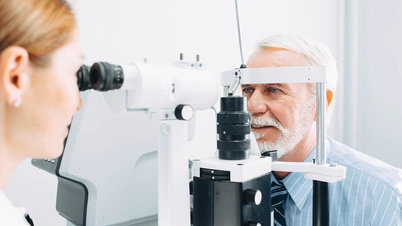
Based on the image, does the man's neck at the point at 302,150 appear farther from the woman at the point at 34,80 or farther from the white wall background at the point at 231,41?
the woman at the point at 34,80

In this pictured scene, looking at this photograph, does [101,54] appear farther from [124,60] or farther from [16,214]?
[16,214]

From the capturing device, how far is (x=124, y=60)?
4.85 feet

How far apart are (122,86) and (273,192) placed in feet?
2.30

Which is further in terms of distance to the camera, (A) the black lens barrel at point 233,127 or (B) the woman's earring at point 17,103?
(A) the black lens barrel at point 233,127

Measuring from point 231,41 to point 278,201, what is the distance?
3.29 ft

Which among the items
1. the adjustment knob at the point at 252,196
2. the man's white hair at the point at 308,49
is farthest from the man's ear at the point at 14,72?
the man's white hair at the point at 308,49

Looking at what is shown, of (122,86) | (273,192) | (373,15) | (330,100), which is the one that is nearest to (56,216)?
(273,192)

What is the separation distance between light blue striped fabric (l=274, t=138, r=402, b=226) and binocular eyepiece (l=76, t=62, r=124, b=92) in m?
0.71

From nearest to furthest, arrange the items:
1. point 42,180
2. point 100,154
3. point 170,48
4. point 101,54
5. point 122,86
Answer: point 122,86
point 100,154
point 42,180
point 101,54
point 170,48

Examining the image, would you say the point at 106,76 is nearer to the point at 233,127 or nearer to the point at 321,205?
the point at 233,127

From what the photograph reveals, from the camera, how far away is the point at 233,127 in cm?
74

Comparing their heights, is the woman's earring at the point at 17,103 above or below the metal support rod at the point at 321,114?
above

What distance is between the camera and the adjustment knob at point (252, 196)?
27.5 inches

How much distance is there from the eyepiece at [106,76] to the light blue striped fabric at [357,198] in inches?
27.9
